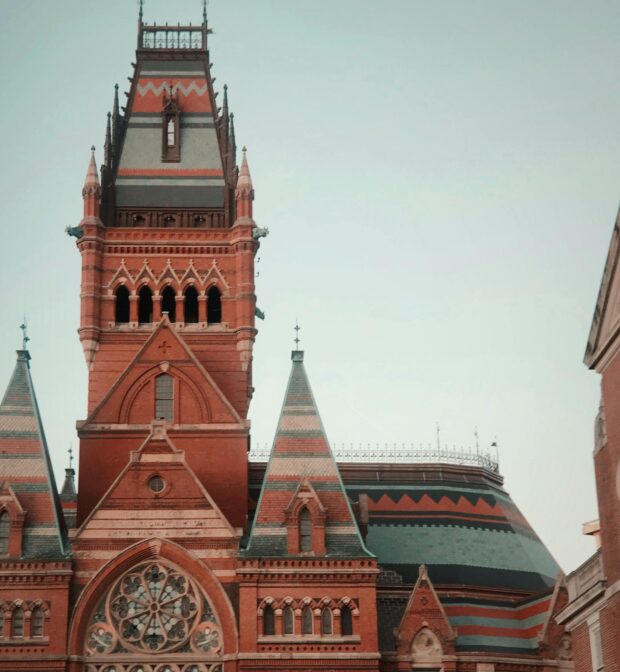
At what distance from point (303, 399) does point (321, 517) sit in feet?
19.1

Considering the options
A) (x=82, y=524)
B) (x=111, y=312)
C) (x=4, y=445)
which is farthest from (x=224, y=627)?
(x=111, y=312)

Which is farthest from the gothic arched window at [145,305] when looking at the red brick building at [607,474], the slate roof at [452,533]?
the red brick building at [607,474]

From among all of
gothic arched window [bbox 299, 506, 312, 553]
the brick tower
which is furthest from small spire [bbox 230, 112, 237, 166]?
gothic arched window [bbox 299, 506, 312, 553]

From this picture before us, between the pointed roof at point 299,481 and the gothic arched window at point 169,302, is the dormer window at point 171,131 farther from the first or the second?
the pointed roof at point 299,481

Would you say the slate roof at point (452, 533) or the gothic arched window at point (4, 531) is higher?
the slate roof at point (452, 533)

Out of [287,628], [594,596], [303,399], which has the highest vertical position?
[303,399]

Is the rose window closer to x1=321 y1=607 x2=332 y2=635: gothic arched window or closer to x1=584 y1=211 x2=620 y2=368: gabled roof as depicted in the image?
x1=321 y1=607 x2=332 y2=635: gothic arched window

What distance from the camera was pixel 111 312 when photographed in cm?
7288

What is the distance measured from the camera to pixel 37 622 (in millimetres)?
62594

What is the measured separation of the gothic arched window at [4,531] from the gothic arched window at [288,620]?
10957mm

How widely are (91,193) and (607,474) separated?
37207 mm

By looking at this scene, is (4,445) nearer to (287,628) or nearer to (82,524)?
(82,524)

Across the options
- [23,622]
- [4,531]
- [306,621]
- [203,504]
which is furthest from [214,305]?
[23,622]

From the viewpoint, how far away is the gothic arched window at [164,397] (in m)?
69.7
